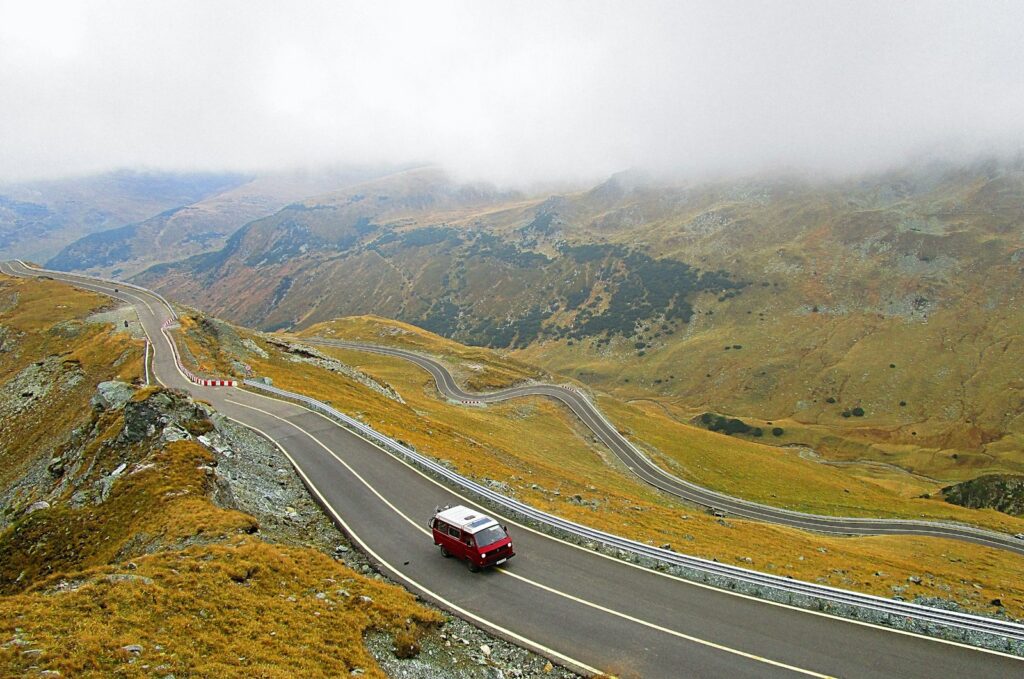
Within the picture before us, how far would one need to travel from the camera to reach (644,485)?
6981 cm

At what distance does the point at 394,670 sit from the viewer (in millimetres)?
15688

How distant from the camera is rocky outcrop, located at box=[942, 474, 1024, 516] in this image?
81250mm

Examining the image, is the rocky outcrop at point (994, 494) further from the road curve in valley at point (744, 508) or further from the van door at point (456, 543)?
the van door at point (456, 543)

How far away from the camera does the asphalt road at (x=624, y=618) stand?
16688 millimetres

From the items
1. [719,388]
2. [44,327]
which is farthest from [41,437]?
[719,388]

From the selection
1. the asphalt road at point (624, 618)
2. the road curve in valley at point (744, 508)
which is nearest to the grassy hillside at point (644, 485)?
the road curve in valley at point (744, 508)

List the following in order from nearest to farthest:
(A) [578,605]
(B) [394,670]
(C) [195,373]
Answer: (B) [394,670]
(A) [578,605]
(C) [195,373]

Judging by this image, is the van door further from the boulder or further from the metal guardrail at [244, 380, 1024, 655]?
the boulder

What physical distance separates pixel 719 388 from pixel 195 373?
6988 inches

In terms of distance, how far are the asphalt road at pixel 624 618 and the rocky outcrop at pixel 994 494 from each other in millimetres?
91628

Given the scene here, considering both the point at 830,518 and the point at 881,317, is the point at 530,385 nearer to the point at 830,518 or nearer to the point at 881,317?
the point at 830,518

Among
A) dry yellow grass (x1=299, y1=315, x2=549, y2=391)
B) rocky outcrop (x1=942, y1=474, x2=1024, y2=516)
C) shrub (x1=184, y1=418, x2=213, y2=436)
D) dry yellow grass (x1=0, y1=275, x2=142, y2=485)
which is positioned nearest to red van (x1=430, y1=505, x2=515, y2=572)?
shrub (x1=184, y1=418, x2=213, y2=436)

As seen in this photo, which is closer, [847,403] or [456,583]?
[456,583]

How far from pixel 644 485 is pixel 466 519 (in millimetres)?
52114
